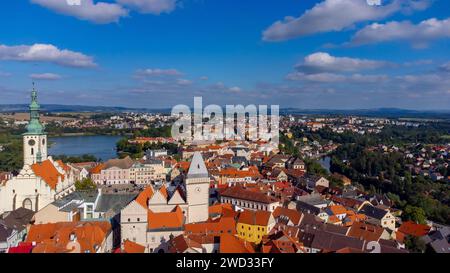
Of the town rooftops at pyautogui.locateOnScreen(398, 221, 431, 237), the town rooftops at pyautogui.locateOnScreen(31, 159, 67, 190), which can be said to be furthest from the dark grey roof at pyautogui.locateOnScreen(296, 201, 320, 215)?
the town rooftops at pyautogui.locateOnScreen(31, 159, 67, 190)

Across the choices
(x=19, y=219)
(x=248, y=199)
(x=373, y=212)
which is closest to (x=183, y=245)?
(x=19, y=219)

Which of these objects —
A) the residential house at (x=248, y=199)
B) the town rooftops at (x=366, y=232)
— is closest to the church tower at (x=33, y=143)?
the residential house at (x=248, y=199)

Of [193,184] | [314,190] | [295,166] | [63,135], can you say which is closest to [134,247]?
[193,184]

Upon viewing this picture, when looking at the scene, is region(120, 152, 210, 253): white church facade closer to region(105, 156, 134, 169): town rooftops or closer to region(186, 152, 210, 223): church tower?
region(186, 152, 210, 223): church tower

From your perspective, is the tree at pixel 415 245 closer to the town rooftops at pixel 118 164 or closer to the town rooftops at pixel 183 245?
the town rooftops at pixel 183 245

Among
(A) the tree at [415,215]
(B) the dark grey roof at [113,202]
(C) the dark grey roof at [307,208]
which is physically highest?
(B) the dark grey roof at [113,202]
